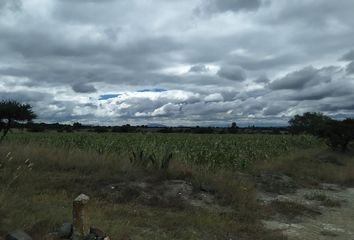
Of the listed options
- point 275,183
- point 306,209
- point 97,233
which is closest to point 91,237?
point 97,233

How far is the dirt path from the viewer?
34.4ft

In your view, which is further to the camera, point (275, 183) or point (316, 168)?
point (316, 168)

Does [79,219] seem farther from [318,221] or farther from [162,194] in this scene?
[318,221]

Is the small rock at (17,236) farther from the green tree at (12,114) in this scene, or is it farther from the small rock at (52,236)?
the green tree at (12,114)

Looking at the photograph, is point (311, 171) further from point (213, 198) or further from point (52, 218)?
point (52, 218)

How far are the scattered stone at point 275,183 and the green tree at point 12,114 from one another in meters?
10.1

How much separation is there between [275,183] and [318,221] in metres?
5.88

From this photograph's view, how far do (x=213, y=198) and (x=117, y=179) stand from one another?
300 centimetres

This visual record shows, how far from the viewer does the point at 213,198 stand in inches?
526

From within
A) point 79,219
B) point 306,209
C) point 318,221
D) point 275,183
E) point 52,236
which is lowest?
point 318,221

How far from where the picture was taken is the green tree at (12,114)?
18.6 meters

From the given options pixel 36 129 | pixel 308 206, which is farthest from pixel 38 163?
pixel 36 129

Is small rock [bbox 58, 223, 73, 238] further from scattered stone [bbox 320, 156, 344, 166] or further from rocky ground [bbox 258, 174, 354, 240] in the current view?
scattered stone [bbox 320, 156, 344, 166]

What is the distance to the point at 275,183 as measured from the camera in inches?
706
